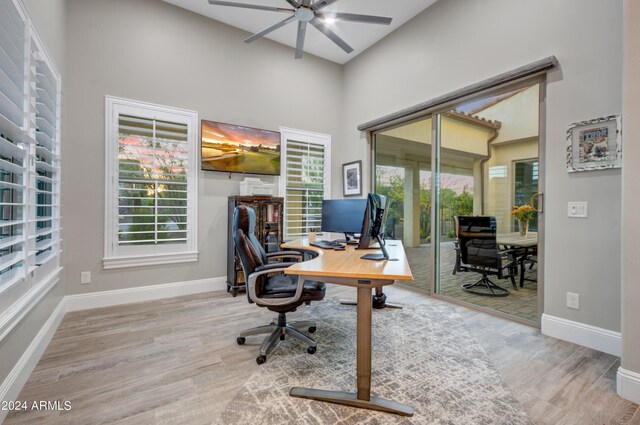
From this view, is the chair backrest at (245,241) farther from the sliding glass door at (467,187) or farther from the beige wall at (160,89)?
the sliding glass door at (467,187)

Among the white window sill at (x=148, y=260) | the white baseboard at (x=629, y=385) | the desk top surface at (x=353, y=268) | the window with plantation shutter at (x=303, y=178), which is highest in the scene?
the window with plantation shutter at (x=303, y=178)

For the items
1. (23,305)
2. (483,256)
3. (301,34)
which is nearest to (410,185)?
(483,256)

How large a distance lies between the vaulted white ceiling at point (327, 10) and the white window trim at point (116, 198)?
1374 millimetres

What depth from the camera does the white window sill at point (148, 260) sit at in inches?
132

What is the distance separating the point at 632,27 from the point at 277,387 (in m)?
3.19

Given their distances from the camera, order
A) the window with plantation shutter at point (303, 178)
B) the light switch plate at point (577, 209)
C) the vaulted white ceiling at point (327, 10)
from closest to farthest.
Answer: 1. the light switch plate at point (577, 209)
2. the vaulted white ceiling at point (327, 10)
3. the window with plantation shutter at point (303, 178)

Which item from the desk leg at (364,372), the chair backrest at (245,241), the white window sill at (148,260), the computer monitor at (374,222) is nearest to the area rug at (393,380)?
the desk leg at (364,372)

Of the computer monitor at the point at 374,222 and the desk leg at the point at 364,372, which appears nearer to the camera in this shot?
the desk leg at the point at 364,372

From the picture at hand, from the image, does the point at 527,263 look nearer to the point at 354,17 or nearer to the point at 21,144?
the point at 354,17

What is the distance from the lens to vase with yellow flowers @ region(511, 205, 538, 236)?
290 centimetres

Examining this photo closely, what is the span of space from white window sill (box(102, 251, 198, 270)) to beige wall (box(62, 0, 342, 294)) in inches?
2.8

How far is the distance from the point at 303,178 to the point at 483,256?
282 cm

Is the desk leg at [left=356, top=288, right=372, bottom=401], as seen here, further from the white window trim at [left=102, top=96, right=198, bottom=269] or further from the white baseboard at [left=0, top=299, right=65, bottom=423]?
the white window trim at [left=102, top=96, right=198, bottom=269]

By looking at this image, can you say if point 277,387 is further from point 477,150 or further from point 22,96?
point 477,150
